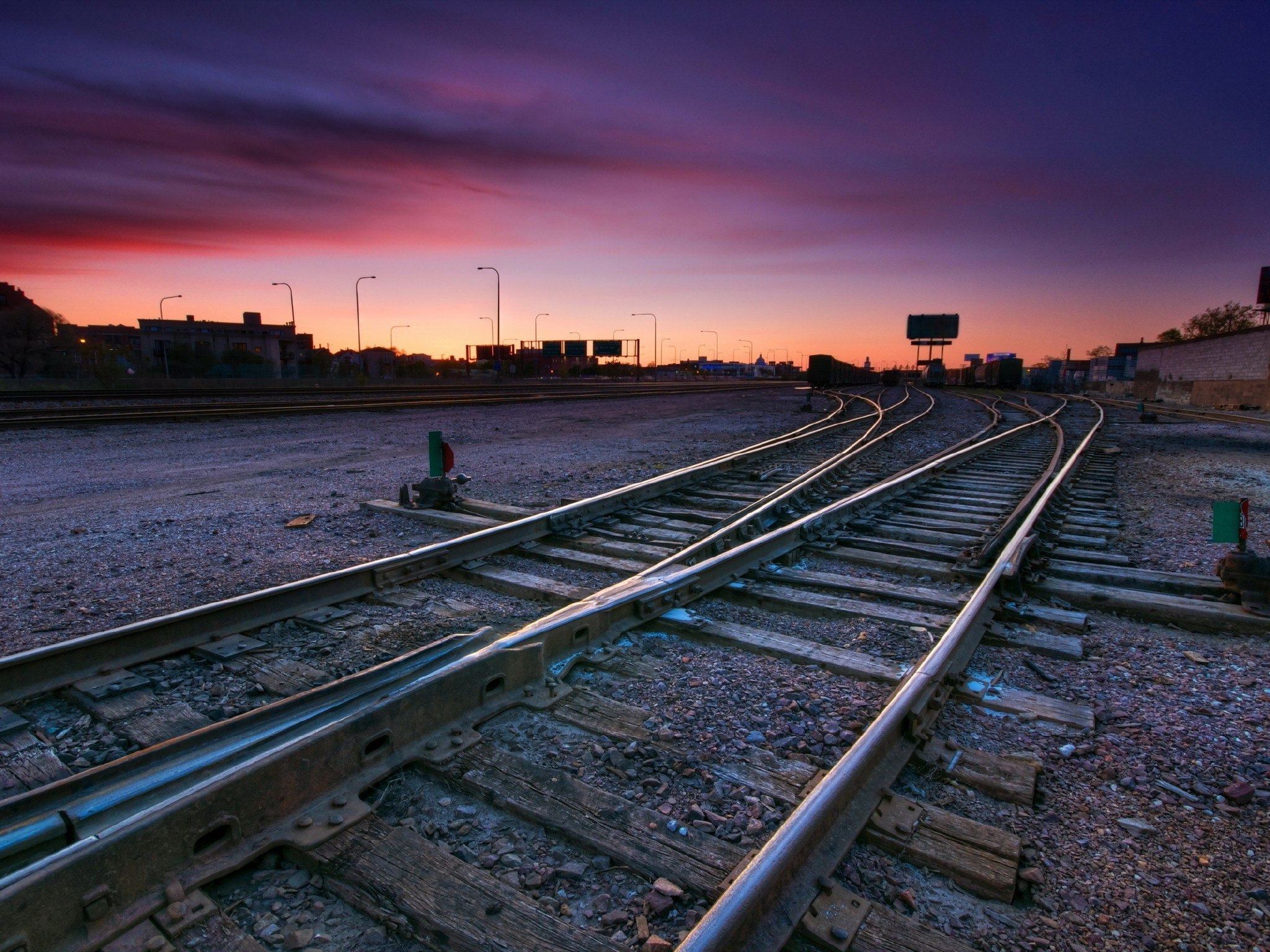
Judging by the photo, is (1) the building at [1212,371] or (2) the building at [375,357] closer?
(1) the building at [1212,371]

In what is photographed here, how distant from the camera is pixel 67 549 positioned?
5387 mm

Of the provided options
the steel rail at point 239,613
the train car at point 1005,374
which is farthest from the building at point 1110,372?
the steel rail at point 239,613

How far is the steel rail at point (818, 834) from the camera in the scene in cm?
165

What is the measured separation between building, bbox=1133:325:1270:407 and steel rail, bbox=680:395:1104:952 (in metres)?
30.8

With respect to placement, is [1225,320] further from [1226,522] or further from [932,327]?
[1226,522]

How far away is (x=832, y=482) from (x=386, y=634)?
581 centimetres

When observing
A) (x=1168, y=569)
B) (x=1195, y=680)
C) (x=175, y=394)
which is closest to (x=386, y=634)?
(x=1195, y=680)

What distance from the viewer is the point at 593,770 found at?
96.6 inches

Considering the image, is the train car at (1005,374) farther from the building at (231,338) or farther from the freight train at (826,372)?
the building at (231,338)

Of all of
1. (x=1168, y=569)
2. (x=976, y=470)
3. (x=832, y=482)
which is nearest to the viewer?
(x=1168, y=569)

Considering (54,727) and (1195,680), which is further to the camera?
(1195,680)

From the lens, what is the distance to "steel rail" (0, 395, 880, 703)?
3039mm

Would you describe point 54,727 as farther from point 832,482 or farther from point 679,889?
point 832,482

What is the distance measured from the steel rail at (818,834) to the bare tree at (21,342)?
8172cm
